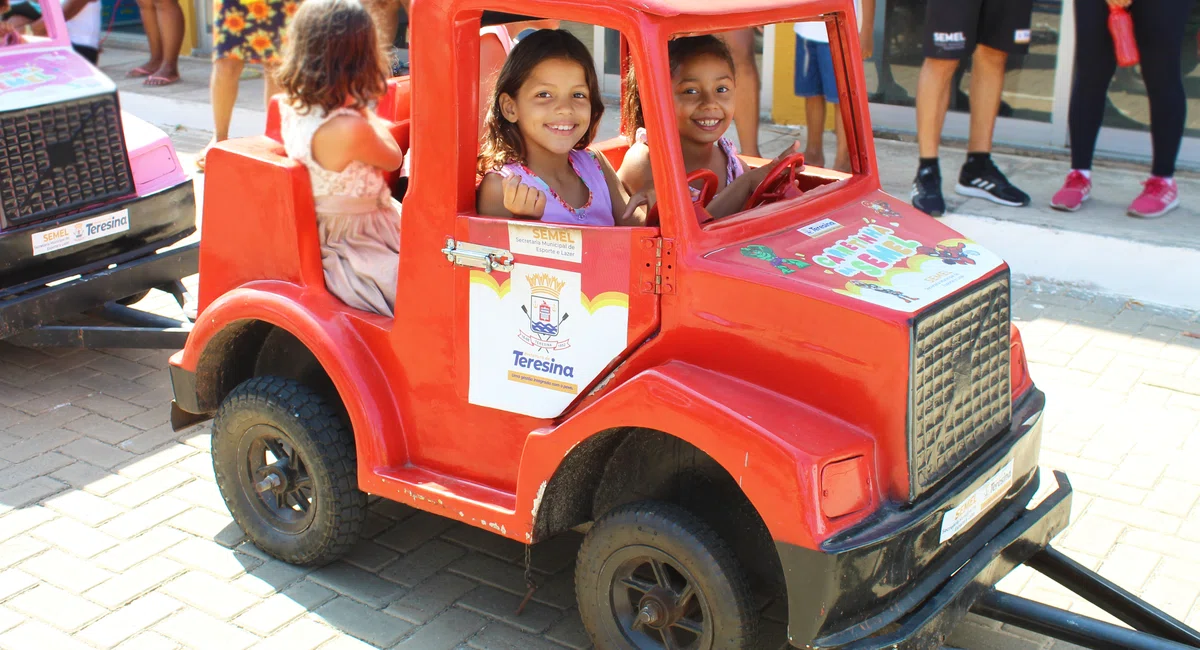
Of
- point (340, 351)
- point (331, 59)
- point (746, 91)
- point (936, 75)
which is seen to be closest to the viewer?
point (340, 351)

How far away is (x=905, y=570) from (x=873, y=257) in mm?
783

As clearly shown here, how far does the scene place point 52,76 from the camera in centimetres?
521

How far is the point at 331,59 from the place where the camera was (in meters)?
3.65

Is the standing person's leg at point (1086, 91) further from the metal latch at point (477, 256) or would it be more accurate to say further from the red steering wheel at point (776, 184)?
the metal latch at point (477, 256)

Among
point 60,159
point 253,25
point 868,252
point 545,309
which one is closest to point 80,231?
point 60,159

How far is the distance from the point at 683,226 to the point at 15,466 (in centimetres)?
292

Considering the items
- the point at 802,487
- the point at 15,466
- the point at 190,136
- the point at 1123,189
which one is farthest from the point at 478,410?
the point at 190,136

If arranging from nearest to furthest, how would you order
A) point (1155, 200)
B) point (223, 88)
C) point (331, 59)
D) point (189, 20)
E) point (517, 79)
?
point (517, 79), point (331, 59), point (1155, 200), point (223, 88), point (189, 20)

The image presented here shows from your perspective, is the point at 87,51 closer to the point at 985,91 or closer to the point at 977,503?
the point at 985,91

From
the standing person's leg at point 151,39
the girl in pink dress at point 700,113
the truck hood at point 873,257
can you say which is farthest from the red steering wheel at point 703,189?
the standing person's leg at point 151,39

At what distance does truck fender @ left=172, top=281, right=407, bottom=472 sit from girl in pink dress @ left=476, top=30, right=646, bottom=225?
1.87 feet

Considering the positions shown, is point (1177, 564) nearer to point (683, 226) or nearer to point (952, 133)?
point (683, 226)

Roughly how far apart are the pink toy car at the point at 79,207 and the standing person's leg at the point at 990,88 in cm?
420

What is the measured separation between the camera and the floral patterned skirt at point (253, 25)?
277 inches
